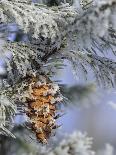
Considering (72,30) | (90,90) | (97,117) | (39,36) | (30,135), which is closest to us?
(72,30)

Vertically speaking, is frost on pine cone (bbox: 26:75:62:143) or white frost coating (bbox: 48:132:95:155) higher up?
frost on pine cone (bbox: 26:75:62:143)

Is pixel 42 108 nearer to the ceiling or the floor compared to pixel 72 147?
nearer to the ceiling

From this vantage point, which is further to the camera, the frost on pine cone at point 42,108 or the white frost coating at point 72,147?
the frost on pine cone at point 42,108

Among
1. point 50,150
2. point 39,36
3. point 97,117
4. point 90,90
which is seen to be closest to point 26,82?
point 39,36

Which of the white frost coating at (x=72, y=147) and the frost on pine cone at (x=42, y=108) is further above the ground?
the frost on pine cone at (x=42, y=108)

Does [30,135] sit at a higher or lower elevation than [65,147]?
higher

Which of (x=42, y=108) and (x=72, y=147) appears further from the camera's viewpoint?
(x=42, y=108)

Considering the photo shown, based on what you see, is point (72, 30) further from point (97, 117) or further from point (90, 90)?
point (97, 117)

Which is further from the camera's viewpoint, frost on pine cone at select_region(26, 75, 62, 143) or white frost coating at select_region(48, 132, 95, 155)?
frost on pine cone at select_region(26, 75, 62, 143)
